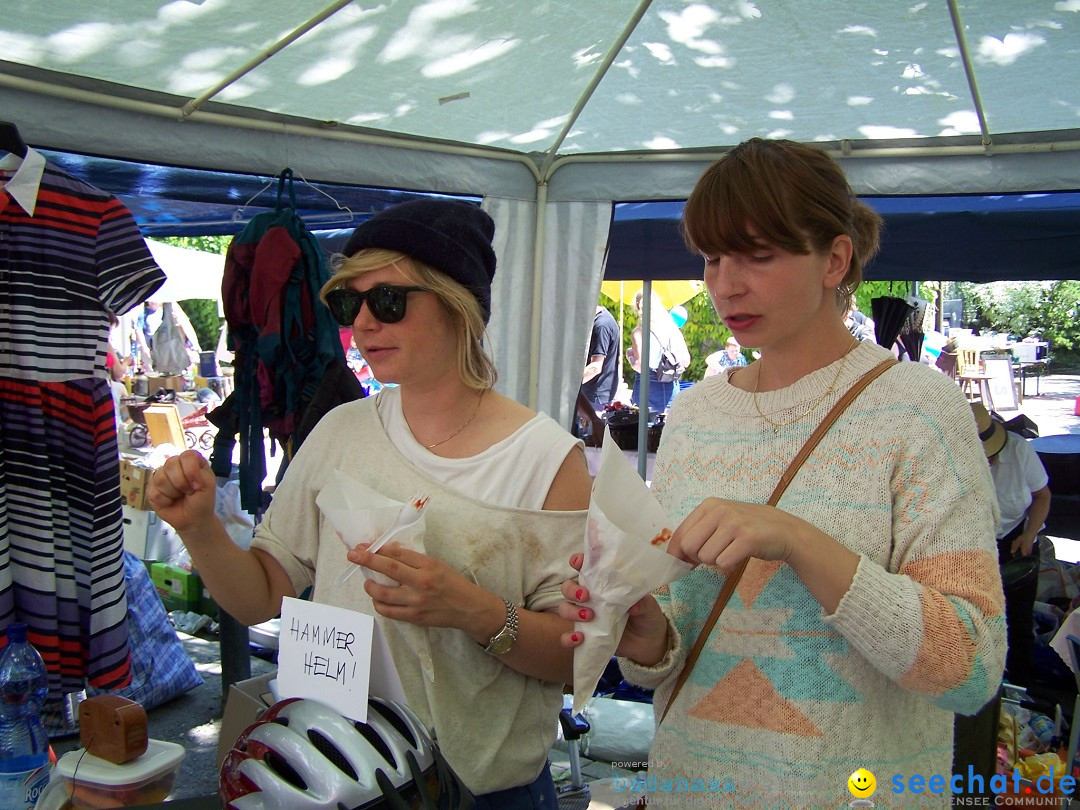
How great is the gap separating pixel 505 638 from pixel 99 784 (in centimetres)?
70

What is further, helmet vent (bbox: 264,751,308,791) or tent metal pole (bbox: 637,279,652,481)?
tent metal pole (bbox: 637,279,652,481)

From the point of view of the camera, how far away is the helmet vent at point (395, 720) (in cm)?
110

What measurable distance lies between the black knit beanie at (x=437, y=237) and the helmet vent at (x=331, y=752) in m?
0.85

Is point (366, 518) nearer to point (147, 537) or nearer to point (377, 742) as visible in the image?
point (377, 742)

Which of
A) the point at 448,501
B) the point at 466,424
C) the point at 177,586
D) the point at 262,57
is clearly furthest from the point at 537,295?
the point at 177,586

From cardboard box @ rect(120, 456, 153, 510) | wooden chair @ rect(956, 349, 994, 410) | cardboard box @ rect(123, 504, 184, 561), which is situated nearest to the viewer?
cardboard box @ rect(120, 456, 153, 510)

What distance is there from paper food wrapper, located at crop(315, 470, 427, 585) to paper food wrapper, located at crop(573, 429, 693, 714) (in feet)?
0.86

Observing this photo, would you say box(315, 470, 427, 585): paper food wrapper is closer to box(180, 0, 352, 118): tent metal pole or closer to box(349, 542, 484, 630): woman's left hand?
box(349, 542, 484, 630): woman's left hand

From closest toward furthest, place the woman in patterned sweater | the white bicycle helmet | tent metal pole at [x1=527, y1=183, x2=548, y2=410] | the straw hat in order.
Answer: the white bicycle helmet → the woman in patterned sweater → tent metal pole at [x1=527, y1=183, x2=548, y2=410] → the straw hat

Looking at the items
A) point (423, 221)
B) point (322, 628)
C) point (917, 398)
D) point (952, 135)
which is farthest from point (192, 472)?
point (952, 135)

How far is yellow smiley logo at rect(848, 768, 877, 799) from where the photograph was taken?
3.96 ft

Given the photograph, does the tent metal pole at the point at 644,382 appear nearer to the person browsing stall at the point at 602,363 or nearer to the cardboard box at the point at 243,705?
the person browsing stall at the point at 602,363

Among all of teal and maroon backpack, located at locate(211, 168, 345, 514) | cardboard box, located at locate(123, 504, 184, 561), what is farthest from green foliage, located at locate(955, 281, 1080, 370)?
teal and maroon backpack, located at locate(211, 168, 345, 514)

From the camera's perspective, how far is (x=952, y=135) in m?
3.40
